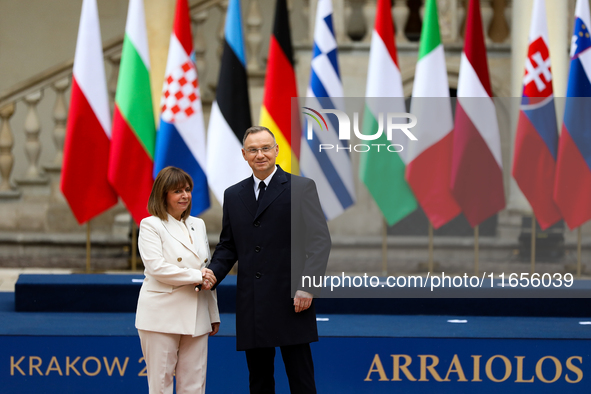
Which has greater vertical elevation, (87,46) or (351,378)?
(87,46)

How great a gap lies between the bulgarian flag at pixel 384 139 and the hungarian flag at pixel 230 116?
1.05 metres

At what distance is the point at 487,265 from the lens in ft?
18.2

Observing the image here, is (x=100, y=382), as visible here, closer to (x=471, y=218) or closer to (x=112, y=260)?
(x=471, y=218)

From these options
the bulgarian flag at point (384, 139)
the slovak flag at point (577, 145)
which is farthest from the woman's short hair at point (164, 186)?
the slovak flag at point (577, 145)

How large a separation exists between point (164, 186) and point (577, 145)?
3754 mm

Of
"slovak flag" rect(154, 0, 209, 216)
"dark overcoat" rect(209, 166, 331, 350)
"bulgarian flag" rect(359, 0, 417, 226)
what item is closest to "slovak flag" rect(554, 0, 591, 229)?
"bulgarian flag" rect(359, 0, 417, 226)

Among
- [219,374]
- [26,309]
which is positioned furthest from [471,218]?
[26,309]

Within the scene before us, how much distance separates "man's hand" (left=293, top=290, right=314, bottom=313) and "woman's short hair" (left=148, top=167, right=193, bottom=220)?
0.62m

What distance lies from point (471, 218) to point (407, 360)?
6.30 ft

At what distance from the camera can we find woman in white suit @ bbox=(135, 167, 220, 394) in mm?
2453

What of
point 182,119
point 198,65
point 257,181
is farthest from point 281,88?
point 257,181

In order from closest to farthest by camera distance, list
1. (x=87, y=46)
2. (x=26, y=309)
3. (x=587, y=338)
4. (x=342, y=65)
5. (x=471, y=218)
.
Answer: (x=587, y=338) < (x=26, y=309) < (x=471, y=218) < (x=87, y=46) < (x=342, y=65)

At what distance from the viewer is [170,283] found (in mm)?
2447

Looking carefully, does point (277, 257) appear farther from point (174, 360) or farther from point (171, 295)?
point (174, 360)
